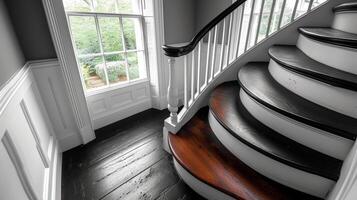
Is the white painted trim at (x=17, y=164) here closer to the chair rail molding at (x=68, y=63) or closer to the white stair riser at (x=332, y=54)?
the chair rail molding at (x=68, y=63)

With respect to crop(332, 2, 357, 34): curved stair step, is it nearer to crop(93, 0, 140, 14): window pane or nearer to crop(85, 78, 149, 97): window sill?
crop(93, 0, 140, 14): window pane

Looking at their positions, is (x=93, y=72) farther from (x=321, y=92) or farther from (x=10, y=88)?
(x=321, y=92)

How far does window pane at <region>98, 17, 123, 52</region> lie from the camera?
215cm

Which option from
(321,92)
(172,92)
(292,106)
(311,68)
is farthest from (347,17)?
(172,92)

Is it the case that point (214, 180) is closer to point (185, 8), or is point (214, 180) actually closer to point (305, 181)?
point (305, 181)

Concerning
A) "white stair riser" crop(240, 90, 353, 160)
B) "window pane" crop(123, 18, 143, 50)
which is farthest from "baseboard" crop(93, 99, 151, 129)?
"white stair riser" crop(240, 90, 353, 160)

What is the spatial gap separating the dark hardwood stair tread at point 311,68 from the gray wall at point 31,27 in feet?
6.91

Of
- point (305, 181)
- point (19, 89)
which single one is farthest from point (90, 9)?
point (305, 181)

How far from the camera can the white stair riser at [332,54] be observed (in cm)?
108

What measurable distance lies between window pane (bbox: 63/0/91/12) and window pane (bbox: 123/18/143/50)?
0.46 metres

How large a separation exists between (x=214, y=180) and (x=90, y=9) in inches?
88.4

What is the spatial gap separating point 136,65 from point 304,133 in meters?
2.27

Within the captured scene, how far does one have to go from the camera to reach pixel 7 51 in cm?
116

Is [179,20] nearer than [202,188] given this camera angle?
No
